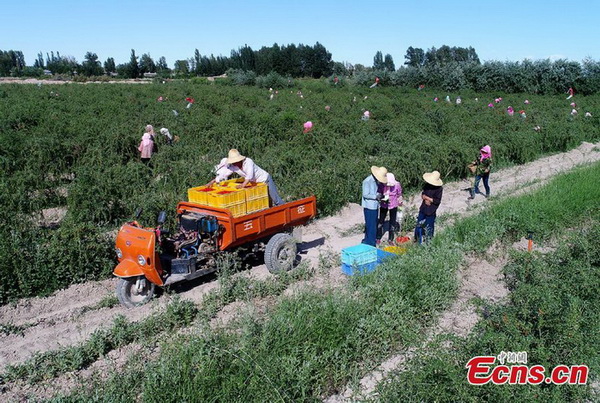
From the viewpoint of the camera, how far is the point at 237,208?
6820 mm

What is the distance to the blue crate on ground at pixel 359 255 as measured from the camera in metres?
6.84

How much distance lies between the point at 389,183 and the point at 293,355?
4.34 meters

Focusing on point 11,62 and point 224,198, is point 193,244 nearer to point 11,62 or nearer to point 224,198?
point 224,198

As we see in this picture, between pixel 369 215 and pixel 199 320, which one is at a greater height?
pixel 369 215

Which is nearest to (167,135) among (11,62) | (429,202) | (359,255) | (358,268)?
(429,202)

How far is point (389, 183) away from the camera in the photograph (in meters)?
8.20

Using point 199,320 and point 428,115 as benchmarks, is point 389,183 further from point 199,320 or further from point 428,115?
point 428,115

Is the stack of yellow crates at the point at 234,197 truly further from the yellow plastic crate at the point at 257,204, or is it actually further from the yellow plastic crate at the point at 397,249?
the yellow plastic crate at the point at 397,249

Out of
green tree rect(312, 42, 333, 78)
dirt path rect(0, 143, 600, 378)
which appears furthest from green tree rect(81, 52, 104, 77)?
dirt path rect(0, 143, 600, 378)

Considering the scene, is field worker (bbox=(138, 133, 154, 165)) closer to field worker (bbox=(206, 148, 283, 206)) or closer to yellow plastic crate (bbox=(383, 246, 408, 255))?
field worker (bbox=(206, 148, 283, 206))

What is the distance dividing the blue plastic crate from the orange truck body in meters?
1.16

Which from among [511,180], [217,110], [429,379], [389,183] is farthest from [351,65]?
[429,379]

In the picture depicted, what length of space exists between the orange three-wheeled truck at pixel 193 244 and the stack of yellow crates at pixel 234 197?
0.12 m

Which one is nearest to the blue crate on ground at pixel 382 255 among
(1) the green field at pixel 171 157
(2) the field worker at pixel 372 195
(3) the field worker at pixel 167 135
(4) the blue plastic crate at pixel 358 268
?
(4) the blue plastic crate at pixel 358 268
